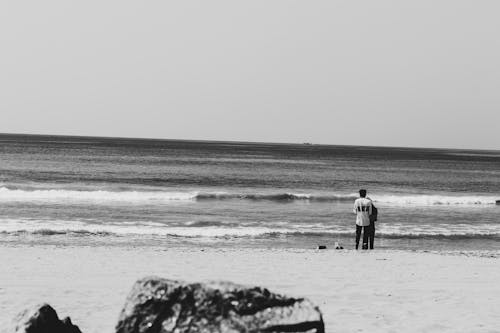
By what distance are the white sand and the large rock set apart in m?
2.37

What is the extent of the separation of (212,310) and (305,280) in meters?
7.48

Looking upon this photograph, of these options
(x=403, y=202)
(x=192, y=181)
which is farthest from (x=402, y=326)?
(x=192, y=181)

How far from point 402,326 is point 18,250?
961cm

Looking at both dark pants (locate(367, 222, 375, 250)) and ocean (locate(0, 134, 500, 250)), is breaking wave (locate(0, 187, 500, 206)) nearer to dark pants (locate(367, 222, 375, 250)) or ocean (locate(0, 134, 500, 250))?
ocean (locate(0, 134, 500, 250))

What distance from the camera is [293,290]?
10414mm

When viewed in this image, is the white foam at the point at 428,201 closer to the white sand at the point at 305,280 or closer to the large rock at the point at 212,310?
the white sand at the point at 305,280

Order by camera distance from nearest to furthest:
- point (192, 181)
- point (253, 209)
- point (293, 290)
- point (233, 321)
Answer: point (233, 321), point (293, 290), point (253, 209), point (192, 181)

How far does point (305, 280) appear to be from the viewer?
445 inches

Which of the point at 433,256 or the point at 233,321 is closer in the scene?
the point at 233,321

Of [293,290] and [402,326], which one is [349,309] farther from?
[293,290]

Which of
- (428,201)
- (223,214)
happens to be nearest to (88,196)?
(223,214)

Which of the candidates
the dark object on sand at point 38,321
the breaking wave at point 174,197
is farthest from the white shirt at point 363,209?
the breaking wave at point 174,197

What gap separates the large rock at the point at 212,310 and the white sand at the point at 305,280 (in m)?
2.37

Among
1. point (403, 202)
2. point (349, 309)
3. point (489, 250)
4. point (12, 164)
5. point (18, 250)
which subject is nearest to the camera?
point (349, 309)
